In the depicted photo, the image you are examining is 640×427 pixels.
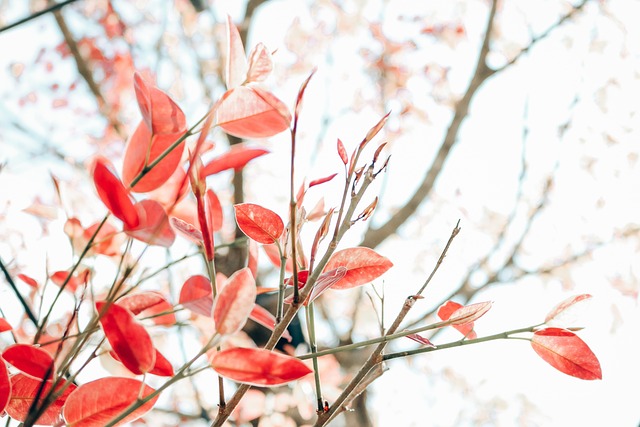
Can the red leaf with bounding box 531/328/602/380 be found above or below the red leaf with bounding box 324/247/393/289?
below

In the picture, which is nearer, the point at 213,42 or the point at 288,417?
the point at 288,417

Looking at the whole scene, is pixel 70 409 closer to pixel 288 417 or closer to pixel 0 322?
pixel 0 322

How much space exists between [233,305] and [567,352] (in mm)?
277

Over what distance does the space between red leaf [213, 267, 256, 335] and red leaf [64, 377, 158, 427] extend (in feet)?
0.29

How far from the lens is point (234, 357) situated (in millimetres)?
344

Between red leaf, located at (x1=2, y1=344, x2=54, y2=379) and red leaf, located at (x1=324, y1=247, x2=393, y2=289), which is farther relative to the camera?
red leaf, located at (x1=324, y1=247, x2=393, y2=289)

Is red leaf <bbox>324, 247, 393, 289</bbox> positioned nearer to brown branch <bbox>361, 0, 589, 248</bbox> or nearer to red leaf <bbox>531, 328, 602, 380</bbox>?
red leaf <bbox>531, 328, 602, 380</bbox>

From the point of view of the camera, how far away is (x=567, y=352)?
16.7 inches

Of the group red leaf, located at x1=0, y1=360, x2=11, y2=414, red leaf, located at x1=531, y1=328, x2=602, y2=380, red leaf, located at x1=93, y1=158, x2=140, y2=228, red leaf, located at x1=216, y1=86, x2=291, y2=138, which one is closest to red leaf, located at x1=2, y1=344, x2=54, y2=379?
red leaf, located at x1=0, y1=360, x2=11, y2=414

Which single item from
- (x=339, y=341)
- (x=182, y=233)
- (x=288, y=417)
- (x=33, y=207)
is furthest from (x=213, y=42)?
(x=182, y=233)

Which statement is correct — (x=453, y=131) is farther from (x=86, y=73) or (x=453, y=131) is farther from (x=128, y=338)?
(x=128, y=338)

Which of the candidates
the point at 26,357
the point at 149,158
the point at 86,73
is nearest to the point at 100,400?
the point at 26,357

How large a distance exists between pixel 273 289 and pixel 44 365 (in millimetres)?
213

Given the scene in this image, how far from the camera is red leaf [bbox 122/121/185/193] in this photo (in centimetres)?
42
